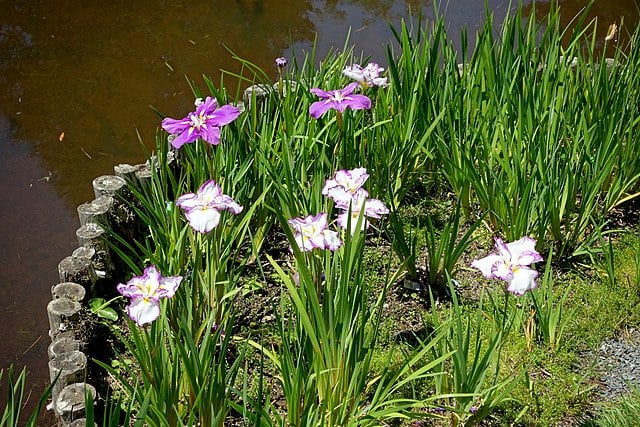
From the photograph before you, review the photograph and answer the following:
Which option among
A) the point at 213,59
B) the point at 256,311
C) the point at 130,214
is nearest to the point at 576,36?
the point at 256,311

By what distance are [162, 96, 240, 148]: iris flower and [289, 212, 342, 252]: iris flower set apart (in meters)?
0.36

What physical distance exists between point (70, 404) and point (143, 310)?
0.48 metres

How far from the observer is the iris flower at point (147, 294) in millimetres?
1792

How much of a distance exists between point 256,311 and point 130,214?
2.19 feet

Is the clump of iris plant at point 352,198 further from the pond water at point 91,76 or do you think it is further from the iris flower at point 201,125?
the pond water at point 91,76

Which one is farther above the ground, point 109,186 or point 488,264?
point 488,264

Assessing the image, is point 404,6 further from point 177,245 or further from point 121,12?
point 177,245

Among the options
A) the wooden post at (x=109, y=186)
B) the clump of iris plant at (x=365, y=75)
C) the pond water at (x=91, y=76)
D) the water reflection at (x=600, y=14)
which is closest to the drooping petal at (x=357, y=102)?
the clump of iris plant at (x=365, y=75)

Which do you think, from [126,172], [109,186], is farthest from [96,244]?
[126,172]

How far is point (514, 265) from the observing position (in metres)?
1.95

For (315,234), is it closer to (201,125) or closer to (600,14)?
(201,125)

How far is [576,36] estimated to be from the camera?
315cm

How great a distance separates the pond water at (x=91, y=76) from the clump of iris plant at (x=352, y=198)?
1386mm

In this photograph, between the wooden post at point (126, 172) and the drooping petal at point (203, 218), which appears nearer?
the drooping petal at point (203, 218)
